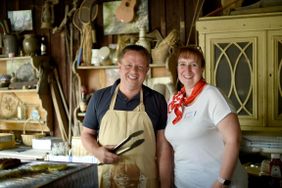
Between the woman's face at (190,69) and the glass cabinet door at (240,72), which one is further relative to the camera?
the glass cabinet door at (240,72)

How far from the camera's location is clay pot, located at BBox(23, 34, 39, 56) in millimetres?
3619

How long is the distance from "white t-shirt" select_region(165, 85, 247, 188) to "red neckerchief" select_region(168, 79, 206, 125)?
0.8 inches

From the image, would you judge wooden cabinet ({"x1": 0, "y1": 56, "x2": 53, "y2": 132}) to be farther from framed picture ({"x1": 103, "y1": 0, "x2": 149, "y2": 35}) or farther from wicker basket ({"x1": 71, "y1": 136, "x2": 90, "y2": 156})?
framed picture ({"x1": 103, "y1": 0, "x2": 149, "y2": 35})

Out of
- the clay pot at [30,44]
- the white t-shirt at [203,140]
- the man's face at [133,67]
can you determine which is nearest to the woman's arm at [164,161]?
the white t-shirt at [203,140]

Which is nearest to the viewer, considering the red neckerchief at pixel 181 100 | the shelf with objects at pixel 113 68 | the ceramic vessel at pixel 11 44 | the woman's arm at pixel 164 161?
the red neckerchief at pixel 181 100

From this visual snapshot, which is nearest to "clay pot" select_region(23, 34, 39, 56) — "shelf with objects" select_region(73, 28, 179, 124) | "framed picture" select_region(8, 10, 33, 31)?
"framed picture" select_region(8, 10, 33, 31)

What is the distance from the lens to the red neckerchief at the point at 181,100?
187 centimetres

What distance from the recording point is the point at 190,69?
6.20ft

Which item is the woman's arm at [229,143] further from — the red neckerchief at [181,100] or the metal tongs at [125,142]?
the metal tongs at [125,142]

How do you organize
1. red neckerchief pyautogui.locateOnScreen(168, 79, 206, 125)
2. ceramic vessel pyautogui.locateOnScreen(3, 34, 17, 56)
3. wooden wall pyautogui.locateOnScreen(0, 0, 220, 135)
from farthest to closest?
1. ceramic vessel pyautogui.locateOnScreen(3, 34, 17, 56)
2. wooden wall pyautogui.locateOnScreen(0, 0, 220, 135)
3. red neckerchief pyautogui.locateOnScreen(168, 79, 206, 125)

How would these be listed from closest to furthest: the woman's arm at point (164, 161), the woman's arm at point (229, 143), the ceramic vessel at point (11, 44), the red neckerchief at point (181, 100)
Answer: the woman's arm at point (229, 143), the red neckerchief at point (181, 100), the woman's arm at point (164, 161), the ceramic vessel at point (11, 44)

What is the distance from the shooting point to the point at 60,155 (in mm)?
3385

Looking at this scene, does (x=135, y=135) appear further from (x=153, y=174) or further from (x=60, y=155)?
(x=60, y=155)

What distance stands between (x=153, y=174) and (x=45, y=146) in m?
1.81
